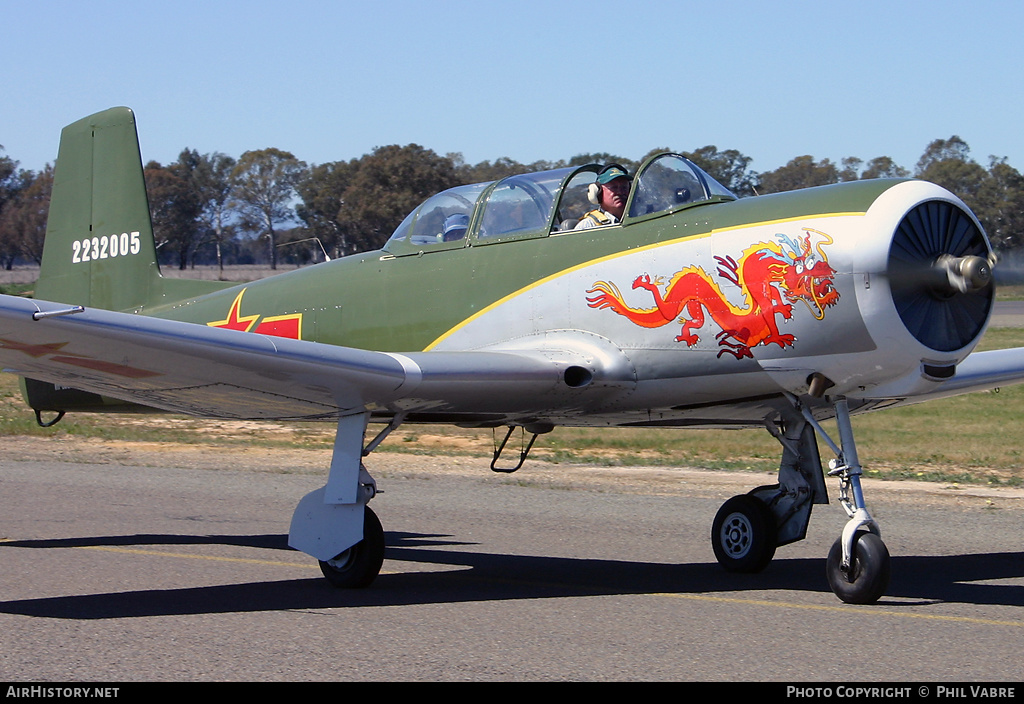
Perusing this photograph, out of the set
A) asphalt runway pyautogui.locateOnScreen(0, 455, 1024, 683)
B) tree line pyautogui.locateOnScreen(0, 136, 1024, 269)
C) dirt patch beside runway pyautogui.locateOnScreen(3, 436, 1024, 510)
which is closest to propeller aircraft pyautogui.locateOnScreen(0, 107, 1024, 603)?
asphalt runway pyautogui.locateOnScreen(0, 455, 1024, 683)

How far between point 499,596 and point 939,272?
3.26 metres

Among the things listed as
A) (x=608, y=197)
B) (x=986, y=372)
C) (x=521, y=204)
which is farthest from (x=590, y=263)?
(x=986, y=372)

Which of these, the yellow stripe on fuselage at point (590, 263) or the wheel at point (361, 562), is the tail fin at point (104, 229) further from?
the wheel at point (361, 562)

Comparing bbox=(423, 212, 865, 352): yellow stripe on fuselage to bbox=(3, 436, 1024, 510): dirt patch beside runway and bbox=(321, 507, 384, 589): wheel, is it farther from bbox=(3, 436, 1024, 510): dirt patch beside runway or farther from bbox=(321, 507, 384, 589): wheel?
bbox=(3, 436, 1024, 510): dirt patch beside runway

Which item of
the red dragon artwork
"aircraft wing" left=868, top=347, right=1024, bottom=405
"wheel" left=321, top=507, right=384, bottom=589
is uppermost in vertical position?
the red dragon artwork

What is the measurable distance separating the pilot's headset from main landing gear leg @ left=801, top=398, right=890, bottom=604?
7.91 feet

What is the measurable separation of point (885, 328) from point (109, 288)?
762 centimetres

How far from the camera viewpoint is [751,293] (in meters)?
6.84

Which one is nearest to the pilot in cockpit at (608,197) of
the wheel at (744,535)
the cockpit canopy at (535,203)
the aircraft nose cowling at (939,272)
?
the cockpit canopy at (535,203)

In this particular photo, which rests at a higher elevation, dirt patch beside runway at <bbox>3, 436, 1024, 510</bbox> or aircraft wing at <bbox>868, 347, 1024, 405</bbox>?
aircraft wing at <bbox>868, 347, 1024, 405</bbox>

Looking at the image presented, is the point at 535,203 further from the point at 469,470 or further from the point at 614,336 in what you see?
the point at 469,470

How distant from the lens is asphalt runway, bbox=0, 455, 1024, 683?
5383 mm

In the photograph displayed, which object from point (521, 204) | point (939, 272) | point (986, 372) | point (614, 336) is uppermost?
point (521, 204)

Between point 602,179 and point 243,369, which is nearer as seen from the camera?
point 243,369
